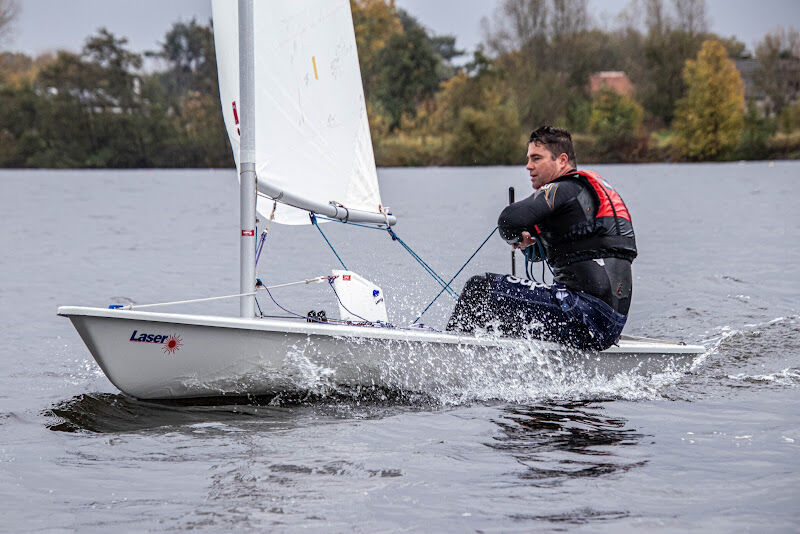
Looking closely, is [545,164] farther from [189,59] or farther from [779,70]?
[189,59]

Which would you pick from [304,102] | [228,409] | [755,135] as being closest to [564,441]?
[228,409]

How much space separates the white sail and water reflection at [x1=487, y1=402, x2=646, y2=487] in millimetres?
1875

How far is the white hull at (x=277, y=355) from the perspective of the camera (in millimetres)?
5484

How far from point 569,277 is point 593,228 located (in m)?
0.36

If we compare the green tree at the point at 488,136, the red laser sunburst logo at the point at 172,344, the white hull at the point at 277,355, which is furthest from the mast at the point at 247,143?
the green tree at the point at 488,136

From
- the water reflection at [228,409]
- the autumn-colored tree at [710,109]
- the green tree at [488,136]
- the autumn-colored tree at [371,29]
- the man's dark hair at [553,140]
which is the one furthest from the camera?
the autumn-colored tree at [371,29]

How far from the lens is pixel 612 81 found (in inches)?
2734

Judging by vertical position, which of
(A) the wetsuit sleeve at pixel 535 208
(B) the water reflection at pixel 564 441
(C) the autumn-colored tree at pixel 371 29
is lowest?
(B) the water reflection at pixel 564 441

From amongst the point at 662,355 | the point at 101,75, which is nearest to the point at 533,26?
the point at 101,75

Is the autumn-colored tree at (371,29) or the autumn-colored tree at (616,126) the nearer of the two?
the autumn-colored tree at (616,126)

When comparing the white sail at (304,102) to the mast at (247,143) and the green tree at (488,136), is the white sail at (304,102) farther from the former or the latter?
the green tree at (488,136)

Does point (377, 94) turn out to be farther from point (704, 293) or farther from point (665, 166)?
point (704, 293)

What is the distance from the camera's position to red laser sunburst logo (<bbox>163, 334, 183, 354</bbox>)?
18.2 ft

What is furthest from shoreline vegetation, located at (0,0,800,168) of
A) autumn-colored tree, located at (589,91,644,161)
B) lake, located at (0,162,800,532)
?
lake, located at (0,162,800,532)
